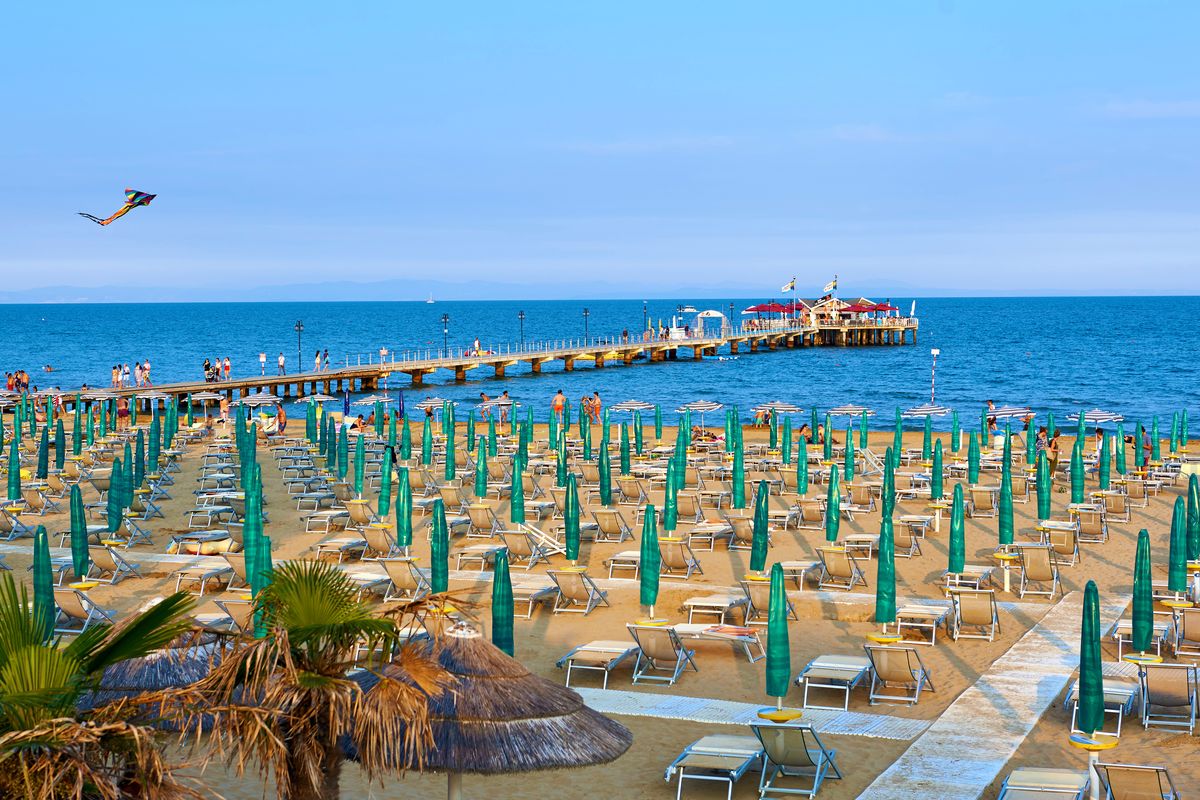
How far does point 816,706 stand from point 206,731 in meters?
6.22

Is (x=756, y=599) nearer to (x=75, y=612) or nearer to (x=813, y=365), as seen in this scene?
(x=75, y=612)

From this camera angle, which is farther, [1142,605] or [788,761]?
[1142,605]

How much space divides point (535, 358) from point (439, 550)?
54.6m

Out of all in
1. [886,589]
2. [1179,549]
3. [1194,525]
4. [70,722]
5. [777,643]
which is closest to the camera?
[70,722]

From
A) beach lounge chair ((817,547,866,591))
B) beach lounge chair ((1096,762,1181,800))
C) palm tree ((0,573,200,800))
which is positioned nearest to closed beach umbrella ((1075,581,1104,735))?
beach lounge chair ((1096,762,1181,800))

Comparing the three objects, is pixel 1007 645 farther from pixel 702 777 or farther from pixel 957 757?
pixel 702 777

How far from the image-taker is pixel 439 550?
14406 mm

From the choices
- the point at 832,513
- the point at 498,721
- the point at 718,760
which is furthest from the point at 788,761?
the point at 832,513

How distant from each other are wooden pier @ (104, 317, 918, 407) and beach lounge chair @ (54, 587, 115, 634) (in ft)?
103

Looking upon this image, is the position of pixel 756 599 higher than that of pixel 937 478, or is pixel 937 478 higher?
pixel 937 478

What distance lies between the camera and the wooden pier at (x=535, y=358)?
53062 millimetres

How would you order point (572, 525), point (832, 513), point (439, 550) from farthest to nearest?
point (832, 513)
point (572, 525)
point (439, 550)

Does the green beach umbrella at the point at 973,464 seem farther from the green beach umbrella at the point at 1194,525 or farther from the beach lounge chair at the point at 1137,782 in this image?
the beach lounge chair at the point at 1137,782

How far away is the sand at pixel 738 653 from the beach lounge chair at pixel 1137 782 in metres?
0.94
